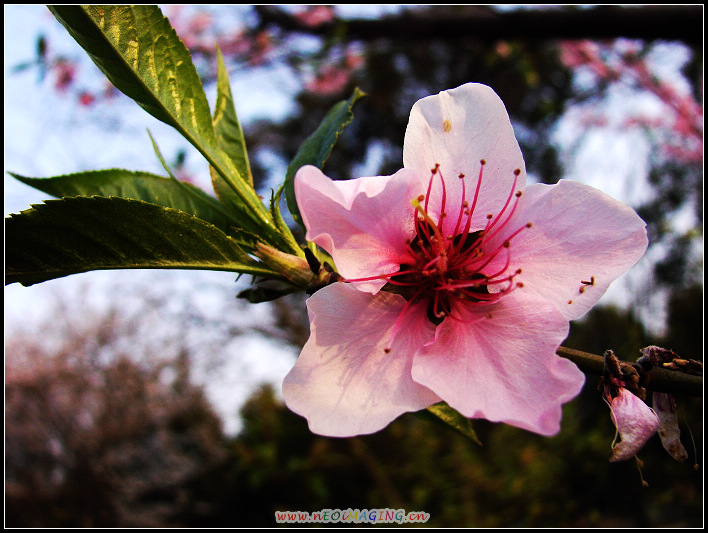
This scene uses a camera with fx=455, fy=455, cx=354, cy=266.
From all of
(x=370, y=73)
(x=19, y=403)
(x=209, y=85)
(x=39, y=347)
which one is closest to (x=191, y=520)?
(x=19, y=403)

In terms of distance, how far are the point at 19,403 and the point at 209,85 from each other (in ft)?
11.1

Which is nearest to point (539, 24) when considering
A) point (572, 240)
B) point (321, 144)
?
point (321, 144)

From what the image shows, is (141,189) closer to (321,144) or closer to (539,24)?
(321,144)

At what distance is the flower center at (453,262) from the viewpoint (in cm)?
42

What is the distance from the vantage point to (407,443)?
2.92 metres

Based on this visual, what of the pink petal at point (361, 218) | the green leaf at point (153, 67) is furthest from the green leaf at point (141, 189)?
the pink petal at point (361, 218)

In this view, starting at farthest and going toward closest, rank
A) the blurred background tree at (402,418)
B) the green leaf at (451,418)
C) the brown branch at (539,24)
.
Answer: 1. the blurred background tree at (402,418)
2. the brown branch at (539,24)
3. the green leaf at (451,418)

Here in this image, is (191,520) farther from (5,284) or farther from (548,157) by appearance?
(548,157)

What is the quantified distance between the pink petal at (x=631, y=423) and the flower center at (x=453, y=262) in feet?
0.42

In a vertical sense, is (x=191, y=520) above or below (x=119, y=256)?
below

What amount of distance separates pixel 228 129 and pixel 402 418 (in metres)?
2.82

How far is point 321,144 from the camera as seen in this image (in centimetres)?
59

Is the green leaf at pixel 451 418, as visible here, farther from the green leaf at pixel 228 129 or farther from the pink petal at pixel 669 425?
the green leaf at pixel 228 129

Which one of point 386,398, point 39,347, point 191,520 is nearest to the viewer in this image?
point 386,398
